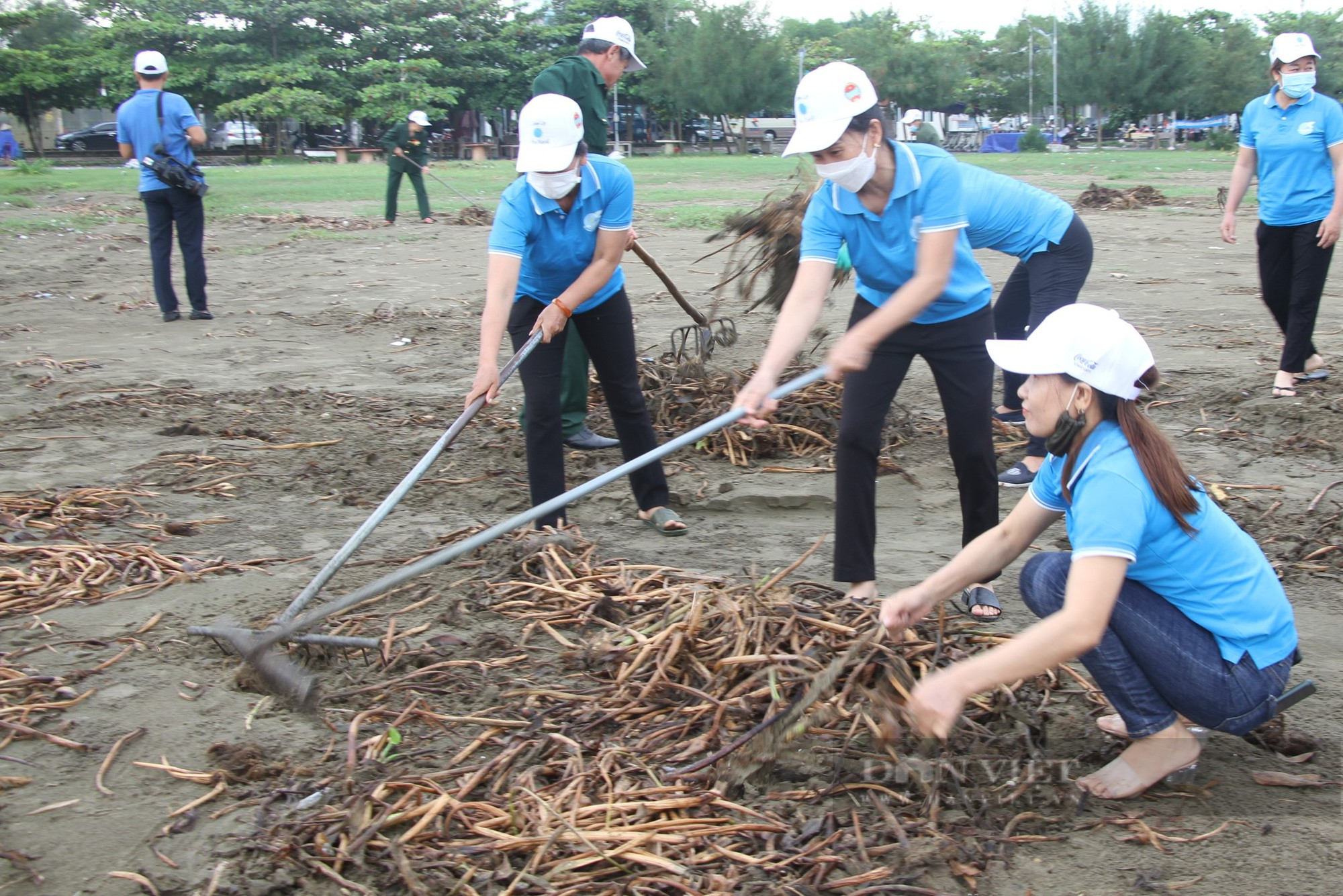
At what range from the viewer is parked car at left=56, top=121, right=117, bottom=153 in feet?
132

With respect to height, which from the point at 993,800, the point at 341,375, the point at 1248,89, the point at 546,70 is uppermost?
the point at 1248,89

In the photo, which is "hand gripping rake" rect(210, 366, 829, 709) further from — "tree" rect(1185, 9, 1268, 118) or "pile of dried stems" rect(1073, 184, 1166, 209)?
"tree" rect(1185, 9, 1268, 118)

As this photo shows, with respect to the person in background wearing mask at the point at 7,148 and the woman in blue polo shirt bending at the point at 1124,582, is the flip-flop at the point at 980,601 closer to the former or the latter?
the woman in blue polo shirt bending at the point at 1124,582

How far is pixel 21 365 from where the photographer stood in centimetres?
740

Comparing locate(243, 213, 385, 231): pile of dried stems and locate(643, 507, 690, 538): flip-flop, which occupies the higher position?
locate(243, 213, 385, 231): pile of dried stems

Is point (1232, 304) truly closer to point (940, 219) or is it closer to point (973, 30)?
point (940, 219)

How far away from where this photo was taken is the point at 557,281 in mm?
4320

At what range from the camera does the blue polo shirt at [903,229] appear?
326 cm

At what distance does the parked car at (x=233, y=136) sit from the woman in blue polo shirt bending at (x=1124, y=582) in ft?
150

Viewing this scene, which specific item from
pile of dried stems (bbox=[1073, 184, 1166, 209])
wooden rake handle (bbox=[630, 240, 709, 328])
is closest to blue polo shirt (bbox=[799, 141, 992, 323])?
wooden rake handle (bbox=[630, 240, 709, 328])

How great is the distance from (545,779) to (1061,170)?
28065 mm

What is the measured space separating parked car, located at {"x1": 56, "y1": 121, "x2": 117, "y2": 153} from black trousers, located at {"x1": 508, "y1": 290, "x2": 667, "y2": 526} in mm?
42091

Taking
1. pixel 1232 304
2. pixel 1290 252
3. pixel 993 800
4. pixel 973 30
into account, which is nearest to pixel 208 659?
pixel 993 800

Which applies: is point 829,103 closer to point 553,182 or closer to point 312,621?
point 553,182
